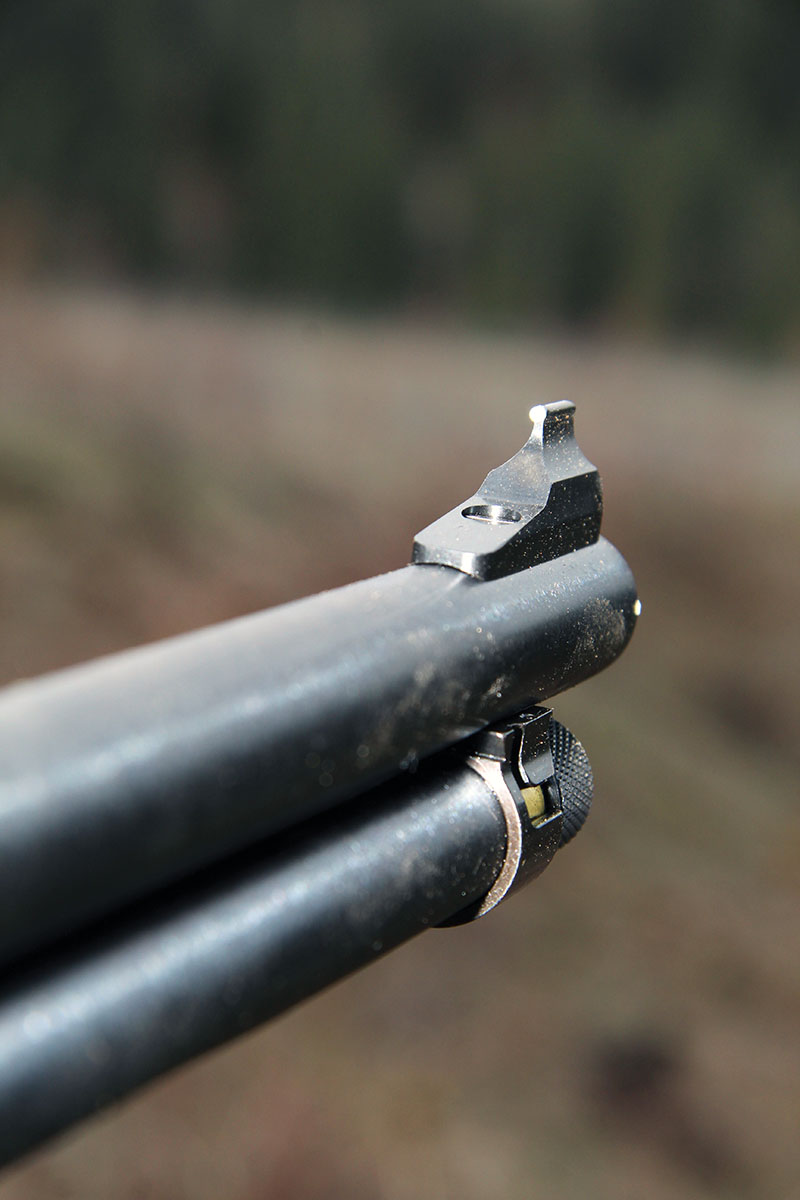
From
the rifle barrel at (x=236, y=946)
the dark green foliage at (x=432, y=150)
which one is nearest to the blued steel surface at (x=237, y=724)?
the rifle barrel at (x=236, y=946)

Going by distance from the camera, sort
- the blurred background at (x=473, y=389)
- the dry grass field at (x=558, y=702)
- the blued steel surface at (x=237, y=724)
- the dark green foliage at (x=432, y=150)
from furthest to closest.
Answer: the dark green foliage at (x=432, y=150)
the blurred background at (x=473, y=389)
the dry grass field at (x=558, y=702)
the blued steel surface at (x=237, y=724)

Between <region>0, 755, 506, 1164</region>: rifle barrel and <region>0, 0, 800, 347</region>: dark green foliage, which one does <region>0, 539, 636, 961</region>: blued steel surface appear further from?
<region>0, 0, 800, 347</region>: dark green foliage

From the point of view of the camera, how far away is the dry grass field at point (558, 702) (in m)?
1.39

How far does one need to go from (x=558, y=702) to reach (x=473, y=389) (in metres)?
0.53

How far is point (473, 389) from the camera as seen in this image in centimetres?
193

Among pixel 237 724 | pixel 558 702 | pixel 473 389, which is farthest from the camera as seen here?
pixel 473 389

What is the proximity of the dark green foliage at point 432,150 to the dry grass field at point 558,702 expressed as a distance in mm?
86

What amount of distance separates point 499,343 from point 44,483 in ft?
2.41

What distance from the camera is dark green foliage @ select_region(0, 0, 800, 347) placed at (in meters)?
1.73

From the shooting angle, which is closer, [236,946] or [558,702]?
[236,946]

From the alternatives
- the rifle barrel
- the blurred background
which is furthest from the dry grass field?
the rifle barrel

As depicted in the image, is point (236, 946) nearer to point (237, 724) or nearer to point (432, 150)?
point (237, 724)

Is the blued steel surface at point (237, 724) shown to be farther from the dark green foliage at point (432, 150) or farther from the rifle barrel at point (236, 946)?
the dark green foliage at point (432, 150)

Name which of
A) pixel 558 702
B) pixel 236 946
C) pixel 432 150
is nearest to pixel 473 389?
pixel 432 150
